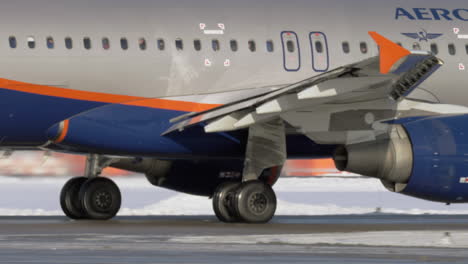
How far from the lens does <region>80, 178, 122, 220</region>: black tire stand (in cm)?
2553

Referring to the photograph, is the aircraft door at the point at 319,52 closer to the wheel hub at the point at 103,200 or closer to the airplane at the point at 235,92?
the airplane at the point at 235,92

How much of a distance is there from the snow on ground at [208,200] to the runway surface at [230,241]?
4568 millimetres

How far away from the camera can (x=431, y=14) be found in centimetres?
2628

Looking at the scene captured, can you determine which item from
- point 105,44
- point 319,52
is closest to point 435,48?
point 319,52

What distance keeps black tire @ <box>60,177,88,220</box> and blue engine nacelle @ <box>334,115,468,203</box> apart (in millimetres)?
6280

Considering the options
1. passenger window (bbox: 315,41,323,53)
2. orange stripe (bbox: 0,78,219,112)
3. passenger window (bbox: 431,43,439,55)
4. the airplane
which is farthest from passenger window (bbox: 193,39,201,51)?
passenger window (bbox: 431,43,439,55)

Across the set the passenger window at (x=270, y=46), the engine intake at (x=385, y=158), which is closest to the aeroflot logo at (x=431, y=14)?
the passenger window at (x=270, y=46)

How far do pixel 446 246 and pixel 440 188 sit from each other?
5.39 m

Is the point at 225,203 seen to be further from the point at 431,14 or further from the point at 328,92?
the point at 431,14

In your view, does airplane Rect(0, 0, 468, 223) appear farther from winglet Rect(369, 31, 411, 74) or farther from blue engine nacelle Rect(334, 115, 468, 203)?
winglet Rect(369, 31, 411, 74)

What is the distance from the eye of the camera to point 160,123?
2405 centimetres

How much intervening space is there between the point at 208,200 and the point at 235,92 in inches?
350

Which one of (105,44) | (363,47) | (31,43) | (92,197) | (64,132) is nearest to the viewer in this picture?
(64,132)

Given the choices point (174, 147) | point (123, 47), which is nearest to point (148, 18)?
point (123, 47)
